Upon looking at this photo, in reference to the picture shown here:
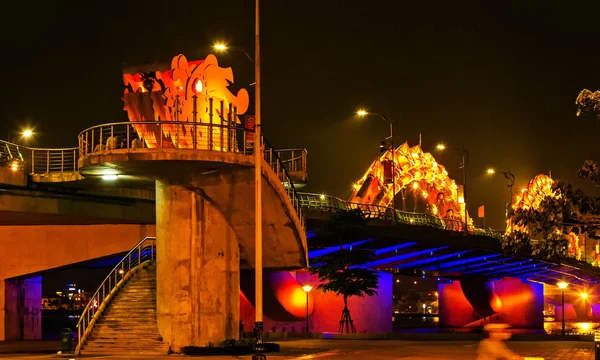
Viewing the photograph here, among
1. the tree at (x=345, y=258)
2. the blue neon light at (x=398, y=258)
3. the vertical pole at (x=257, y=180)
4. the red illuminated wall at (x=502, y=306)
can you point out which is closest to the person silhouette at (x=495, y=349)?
the vertical pole at (x=257, y=180)

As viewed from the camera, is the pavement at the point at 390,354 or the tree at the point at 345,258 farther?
the tree at the point at 345,258

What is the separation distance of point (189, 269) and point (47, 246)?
680 inches

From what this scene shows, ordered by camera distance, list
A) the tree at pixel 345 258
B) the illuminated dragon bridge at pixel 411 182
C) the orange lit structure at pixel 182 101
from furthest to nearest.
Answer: the illuminated dragon bridge at pixel 411 182 < the tree at pixel 345 258 < the orange lit structure at pixel 182 101

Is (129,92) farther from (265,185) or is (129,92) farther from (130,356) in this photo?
(130,356)

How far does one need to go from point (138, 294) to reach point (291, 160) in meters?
10.9

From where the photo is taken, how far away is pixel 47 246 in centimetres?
4931

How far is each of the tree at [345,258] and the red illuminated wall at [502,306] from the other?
47.2 metres

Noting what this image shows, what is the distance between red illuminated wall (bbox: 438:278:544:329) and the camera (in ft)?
346

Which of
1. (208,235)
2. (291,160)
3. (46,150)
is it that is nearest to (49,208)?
(46,150)

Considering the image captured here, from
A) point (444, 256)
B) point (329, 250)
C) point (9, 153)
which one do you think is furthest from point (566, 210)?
point (444, 256)

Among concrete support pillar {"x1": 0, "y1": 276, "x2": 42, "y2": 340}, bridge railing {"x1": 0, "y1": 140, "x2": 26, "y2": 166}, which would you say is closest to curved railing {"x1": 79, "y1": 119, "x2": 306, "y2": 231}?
bridge railing {"x1": 0, "y1": 140, "x2": 26, "y2": 166}

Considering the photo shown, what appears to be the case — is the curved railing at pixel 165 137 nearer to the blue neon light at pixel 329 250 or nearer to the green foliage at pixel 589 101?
the green foliage at pixel 589 101

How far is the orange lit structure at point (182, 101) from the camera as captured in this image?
112 feet

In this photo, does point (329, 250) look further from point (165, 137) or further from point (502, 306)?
point (502, 306)
